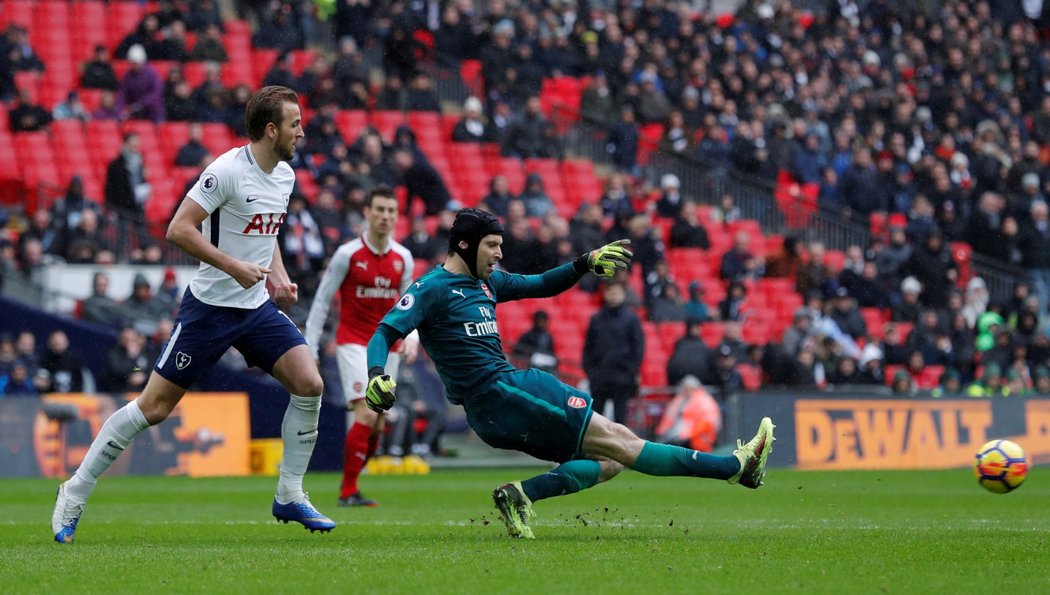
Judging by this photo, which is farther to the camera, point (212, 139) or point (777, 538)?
point (212, 139)

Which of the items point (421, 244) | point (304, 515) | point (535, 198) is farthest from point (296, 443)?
point (535, 198)

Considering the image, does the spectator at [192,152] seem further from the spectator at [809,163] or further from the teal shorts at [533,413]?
the teal shorts at [533,413]

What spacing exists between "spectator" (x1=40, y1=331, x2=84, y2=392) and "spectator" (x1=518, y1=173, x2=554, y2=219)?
8.28m

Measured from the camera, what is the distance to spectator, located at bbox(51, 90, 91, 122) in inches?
914

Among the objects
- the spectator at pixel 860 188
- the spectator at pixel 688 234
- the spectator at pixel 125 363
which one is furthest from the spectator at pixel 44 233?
the spectator at pixel 860 188

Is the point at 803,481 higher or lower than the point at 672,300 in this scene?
lower

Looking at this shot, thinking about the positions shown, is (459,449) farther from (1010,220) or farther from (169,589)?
(169,589)

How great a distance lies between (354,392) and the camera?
12727mm

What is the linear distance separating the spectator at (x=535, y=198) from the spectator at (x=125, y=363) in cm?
779

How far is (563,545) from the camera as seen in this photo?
831 cm

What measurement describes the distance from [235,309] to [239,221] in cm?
51

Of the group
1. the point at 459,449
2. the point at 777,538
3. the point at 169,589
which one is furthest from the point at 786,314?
the point at 169,589

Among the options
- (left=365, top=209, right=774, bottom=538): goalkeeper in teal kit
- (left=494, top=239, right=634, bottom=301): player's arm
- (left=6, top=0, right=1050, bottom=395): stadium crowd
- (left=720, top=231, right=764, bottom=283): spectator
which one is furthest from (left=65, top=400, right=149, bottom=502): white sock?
(left=720, top=231, right=764, bottom=283): spectator

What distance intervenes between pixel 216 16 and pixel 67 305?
715 cm
